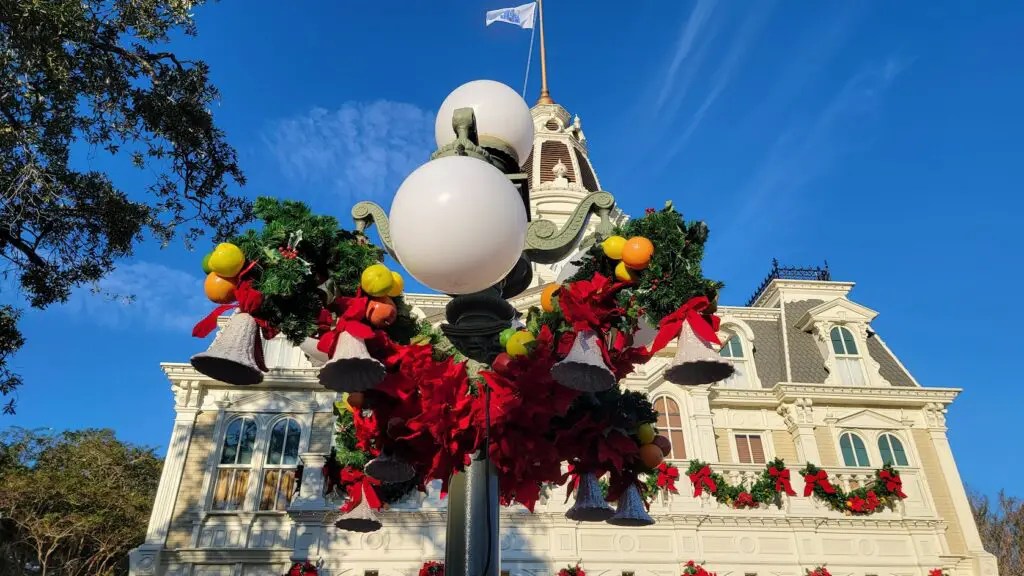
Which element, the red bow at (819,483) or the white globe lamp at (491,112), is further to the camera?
the red bow at (819,483)

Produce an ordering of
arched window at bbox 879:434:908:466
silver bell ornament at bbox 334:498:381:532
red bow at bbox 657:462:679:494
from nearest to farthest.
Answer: silver bell ornament at bbox 334:498:381:532
red bow at bbox 657:462:679:494
arched window at bbox 879:434:908:466

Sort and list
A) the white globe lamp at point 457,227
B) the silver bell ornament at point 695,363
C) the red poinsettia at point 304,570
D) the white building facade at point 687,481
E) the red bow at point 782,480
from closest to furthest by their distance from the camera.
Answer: the white globe lamp at point 457,227 < the silver bell ornament at point 695,363 < the red poinsettia at point 304,570 < the white building facade at point 687,481 < the red bow at point 782,480

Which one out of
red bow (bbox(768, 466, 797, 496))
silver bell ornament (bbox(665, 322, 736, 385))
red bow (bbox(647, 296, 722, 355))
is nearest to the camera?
silver bell ornament (bbox(665, 322, 736, 385))

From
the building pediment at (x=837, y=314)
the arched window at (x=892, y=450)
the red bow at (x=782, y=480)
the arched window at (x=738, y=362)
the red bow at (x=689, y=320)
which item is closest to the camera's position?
the red bow at (x=689, y=320)

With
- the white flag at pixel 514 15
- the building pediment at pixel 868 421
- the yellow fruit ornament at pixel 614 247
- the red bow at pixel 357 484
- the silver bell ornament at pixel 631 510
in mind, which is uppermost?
the white flag at pixel 514 15

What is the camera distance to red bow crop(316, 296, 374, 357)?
331cm

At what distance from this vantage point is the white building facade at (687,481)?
1366 centimetres

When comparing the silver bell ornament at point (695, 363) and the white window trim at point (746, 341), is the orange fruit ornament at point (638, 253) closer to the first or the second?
the silver bell ornament at point (695, 363)

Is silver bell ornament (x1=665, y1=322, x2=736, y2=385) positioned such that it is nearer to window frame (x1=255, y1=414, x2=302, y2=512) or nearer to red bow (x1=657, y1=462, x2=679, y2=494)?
red bow (x1=657, y1=462, x2=679, y2=494)

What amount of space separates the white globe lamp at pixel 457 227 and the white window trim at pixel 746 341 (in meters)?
18.4

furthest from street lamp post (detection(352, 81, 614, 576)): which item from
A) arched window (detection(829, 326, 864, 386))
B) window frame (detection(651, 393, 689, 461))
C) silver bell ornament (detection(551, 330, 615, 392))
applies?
arched window (detection(829, 326, 864, 386))

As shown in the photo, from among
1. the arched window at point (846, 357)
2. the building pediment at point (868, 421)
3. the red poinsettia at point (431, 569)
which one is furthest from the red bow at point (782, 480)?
the red poinsettia at point (431, 569)

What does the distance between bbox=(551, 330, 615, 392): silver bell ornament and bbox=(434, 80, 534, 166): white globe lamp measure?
179cm

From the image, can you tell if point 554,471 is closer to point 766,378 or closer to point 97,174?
point 97,174
